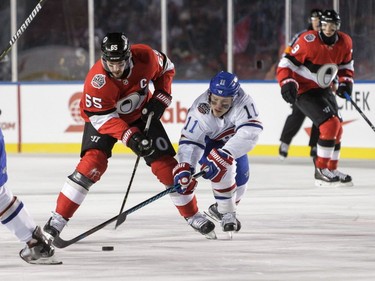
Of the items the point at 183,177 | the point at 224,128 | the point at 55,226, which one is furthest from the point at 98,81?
the point at 224,128

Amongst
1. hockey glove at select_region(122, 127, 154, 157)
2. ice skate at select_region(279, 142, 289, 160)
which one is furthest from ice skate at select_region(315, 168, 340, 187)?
hockey glove at select_region(122, 127, 154, 157)

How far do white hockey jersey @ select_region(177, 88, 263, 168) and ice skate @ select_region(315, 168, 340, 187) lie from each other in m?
2.87

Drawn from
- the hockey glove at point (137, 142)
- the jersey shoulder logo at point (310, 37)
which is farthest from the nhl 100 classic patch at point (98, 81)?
the jersey shoulder logo at point (310, 37)

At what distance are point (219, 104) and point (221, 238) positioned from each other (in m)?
0.65

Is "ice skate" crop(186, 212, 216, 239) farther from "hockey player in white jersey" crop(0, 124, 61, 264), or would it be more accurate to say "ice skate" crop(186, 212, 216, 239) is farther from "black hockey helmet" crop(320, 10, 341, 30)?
"black hockey helmet" crop(320, 10, 341, 30)

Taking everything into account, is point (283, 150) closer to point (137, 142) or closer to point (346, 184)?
point (346, 184)

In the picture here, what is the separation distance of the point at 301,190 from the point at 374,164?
7.74 ft

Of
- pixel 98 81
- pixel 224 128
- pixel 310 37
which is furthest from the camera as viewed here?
pixel 310 37

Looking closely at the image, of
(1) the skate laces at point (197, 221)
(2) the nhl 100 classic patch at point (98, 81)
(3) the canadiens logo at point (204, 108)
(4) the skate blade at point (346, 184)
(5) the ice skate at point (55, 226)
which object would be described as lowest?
(4) the skate blade at point (346, 184)

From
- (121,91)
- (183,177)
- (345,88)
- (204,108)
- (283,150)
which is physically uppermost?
(121,91)

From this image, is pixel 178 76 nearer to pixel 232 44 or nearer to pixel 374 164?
pixel 232 44

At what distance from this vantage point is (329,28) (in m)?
9.79

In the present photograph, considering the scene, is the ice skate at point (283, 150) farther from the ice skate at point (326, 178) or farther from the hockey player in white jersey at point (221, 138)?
the hockey player in white jersey at point (221, 138)

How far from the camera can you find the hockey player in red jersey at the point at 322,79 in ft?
31.9
